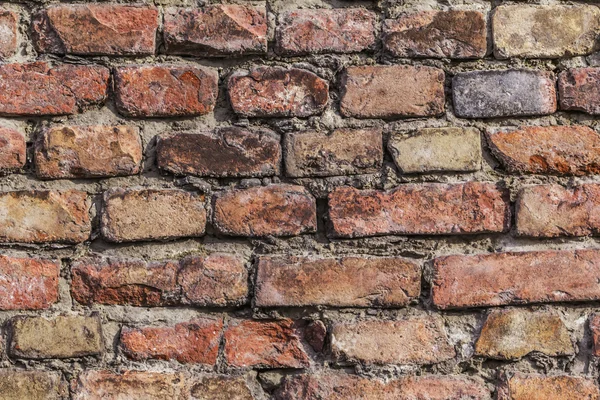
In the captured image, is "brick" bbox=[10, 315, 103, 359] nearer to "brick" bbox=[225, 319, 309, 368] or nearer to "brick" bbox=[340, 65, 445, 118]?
"brick" bbox=[225, 319, 309, 368]

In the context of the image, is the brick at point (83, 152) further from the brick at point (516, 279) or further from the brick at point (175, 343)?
the brick at point (516, 279)

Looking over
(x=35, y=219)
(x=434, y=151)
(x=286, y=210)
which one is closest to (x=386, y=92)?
(x=434, y=151)

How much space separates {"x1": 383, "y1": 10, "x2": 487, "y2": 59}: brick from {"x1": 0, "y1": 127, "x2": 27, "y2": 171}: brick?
634mm

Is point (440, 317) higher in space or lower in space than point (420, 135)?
lower

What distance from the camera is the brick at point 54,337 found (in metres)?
1.08

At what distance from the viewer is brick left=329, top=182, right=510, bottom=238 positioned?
3.57 ft

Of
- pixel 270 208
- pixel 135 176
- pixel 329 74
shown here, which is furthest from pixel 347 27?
pixel 135 176

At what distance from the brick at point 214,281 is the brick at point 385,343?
0.56 feet

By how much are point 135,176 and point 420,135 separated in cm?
48

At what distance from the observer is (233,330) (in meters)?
1.09

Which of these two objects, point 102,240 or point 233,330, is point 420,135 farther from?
point 102,240

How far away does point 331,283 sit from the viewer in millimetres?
1084

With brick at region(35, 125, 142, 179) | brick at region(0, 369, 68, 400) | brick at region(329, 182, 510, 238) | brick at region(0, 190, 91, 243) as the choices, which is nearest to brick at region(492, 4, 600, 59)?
brick at region(329, 182, 510, 238)

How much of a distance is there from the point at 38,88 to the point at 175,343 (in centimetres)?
48
